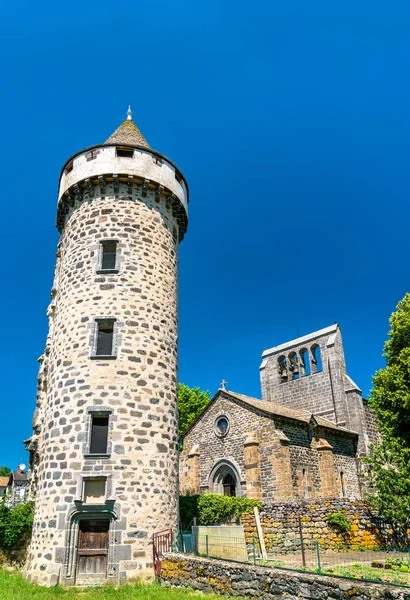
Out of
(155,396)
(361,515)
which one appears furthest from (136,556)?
(361,515)

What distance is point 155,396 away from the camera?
51.6 feet

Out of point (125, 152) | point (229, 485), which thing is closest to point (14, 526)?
point (125, 152)

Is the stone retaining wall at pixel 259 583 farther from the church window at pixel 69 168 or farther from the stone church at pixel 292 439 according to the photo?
the church window at pixel 69 168

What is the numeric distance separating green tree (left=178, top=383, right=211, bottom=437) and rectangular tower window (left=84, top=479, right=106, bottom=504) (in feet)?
90.9

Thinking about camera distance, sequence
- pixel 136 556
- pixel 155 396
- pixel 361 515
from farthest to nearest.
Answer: pixel 361 515, pixel 155 396, pixel 136 556

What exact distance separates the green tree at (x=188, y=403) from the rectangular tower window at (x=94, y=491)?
90.9 ft

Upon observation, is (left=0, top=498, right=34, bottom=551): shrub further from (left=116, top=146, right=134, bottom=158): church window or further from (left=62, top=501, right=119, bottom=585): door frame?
(left=116, top=146, right=134, bottom=158): church window

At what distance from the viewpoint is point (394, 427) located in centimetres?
2080

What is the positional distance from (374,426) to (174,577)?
84.0 feet

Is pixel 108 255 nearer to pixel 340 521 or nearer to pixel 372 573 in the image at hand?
pixel 372 573

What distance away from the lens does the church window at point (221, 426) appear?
28.6 meters

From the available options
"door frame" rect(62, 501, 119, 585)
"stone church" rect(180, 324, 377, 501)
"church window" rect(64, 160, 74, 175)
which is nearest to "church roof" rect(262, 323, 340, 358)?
"stone church" rect(180, 324, 377, 501)

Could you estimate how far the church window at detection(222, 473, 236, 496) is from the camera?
27516 millimetres

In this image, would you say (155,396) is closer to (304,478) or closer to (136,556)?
(136,556)
